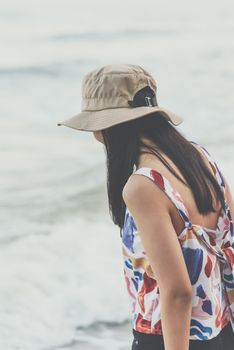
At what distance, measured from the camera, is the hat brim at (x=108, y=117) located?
174 cm

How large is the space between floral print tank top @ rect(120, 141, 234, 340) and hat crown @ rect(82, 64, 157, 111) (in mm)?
179

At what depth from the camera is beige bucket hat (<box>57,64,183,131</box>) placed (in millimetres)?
1757

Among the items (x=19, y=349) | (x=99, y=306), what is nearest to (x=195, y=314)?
(x=19, y=349)

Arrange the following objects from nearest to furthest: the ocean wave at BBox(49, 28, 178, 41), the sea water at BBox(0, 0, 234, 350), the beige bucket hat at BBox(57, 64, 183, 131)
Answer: the beige bucket hat at BBox(57, 64, 183, 131)
the sea water at BBox(0, 0, 234, 350)
the ocean wave at BBox(49, 28, 178, 41)

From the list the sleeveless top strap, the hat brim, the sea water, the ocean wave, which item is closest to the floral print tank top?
the sleeveless top strap

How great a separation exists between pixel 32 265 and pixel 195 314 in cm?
292

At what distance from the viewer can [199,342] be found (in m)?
1.83

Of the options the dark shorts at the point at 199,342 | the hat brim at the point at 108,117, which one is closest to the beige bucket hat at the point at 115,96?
the hat brim at the point at 108,117

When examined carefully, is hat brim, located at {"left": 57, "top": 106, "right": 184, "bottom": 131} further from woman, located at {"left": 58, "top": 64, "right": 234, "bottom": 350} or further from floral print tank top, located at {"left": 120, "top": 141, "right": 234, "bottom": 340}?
floral print tank top, located at {"left": 120, "top": 141, "right": 234, "bottom": 340}

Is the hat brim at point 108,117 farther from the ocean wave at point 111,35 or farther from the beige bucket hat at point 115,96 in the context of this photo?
the ocean wave at point 111,35

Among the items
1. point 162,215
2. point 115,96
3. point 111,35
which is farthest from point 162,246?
point 111,35

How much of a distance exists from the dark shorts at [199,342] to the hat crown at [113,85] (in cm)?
55

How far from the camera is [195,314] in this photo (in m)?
1.82

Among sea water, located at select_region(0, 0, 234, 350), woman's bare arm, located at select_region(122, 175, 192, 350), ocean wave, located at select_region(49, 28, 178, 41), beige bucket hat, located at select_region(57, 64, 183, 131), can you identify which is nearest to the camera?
woman's bare arm, located at select_region(122, 175, 192, 350)
